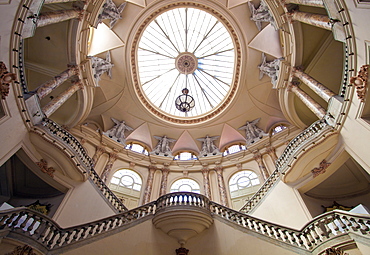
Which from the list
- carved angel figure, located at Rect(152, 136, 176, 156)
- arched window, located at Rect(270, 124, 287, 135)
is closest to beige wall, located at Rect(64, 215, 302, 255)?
carved angel figure, located at Rect(152, 136, 176, 156)

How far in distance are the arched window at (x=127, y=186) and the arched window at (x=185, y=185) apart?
7.93 ft

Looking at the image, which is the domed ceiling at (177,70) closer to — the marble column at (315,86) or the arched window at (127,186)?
the marble column at (315,86)

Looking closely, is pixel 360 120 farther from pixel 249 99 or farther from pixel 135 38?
pixel 135 38

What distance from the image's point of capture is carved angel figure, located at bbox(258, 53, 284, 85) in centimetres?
1426

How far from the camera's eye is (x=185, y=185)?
54.7ft

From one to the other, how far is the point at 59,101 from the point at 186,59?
11.0 metres

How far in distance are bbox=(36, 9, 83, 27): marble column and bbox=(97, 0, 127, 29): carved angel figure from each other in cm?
201

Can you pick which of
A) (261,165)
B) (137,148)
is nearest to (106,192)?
(137,148)

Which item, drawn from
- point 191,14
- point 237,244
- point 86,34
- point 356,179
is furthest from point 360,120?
point 191,14

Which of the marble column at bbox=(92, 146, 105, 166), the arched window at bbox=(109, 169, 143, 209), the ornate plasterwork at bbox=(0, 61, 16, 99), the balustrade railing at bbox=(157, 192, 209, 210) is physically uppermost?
the marble column at bbox=(92, 146, 105, 166)

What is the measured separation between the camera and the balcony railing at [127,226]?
19.7ft

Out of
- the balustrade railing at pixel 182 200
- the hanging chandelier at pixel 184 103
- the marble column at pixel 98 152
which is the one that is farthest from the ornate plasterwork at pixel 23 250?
the marble column at pixel 98 152

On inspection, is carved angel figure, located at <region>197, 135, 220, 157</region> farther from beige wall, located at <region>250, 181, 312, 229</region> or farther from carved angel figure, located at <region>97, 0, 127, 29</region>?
carved angel figure, located at <region>97, 0, 127, 29</region>

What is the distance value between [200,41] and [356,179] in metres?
13.9
